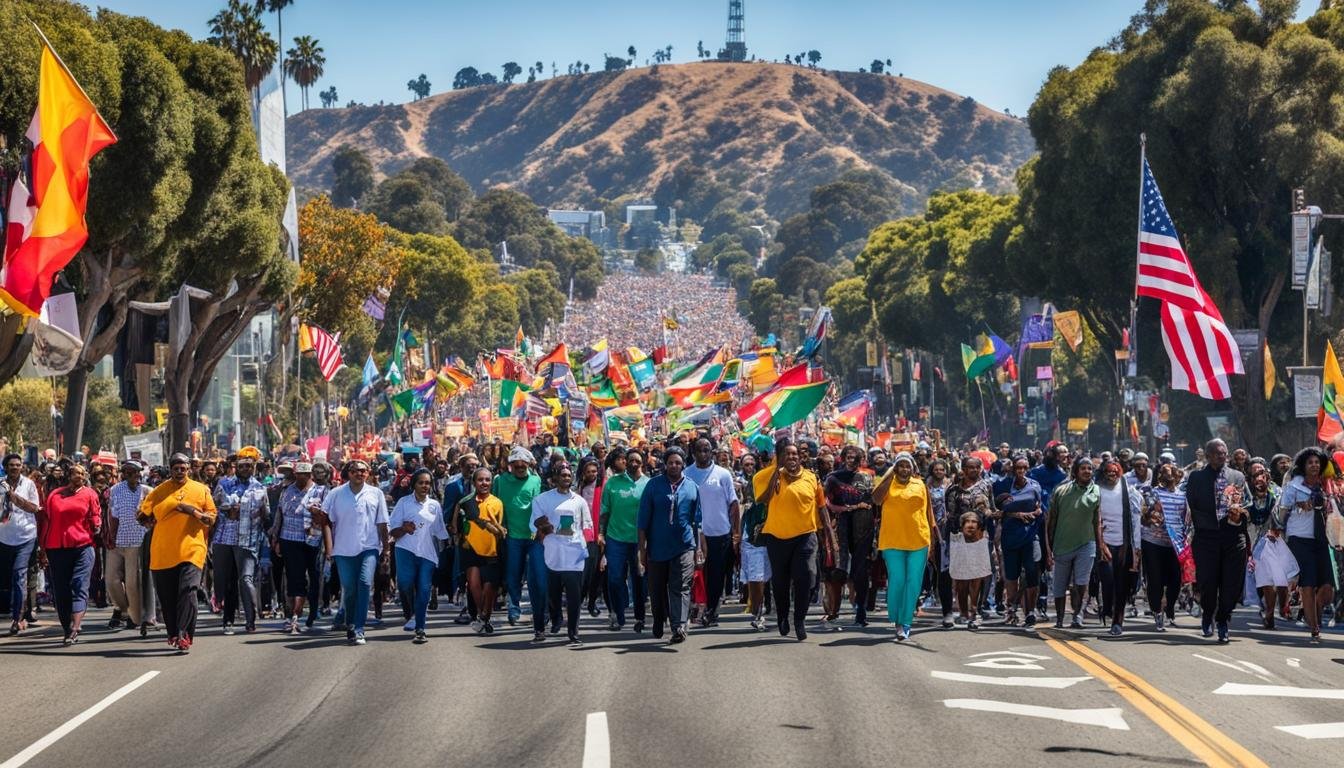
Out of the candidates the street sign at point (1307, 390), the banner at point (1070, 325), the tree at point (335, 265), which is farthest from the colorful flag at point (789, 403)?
the tree at point (335, 265)

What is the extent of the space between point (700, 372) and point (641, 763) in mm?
31458

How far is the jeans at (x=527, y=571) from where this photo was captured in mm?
16312

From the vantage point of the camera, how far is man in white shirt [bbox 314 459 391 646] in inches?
639

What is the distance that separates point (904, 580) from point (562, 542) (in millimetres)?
2815

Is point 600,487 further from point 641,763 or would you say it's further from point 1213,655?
point 641,763

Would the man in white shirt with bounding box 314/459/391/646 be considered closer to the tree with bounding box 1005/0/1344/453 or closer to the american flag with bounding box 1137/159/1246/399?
the american flag with bounding box 1137/159/1246/399

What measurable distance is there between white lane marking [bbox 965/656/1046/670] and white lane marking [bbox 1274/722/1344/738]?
2.77 metres

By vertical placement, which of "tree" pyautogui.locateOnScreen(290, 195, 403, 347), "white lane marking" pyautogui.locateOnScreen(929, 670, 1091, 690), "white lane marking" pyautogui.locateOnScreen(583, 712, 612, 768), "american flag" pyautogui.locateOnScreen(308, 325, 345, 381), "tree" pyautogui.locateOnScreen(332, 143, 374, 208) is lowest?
"white lane marking" pyautogui.locateOnScreen(929, 670, 1091, 690)

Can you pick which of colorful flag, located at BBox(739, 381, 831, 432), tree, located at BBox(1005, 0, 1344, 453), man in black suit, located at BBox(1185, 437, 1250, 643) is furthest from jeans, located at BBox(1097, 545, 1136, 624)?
tree, located at BBox(1005, 0, 1344, 453)

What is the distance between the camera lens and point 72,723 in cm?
1192

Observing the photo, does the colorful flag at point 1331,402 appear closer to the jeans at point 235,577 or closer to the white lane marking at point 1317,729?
the jeans at point 235,577

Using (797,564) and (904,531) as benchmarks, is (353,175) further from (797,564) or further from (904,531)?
(797,564)

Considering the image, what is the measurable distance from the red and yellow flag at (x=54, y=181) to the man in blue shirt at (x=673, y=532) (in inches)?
247

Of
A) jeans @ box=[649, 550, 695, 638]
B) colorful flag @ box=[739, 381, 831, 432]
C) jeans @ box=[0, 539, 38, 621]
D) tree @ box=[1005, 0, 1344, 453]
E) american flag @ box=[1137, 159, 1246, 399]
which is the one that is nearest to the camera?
jeans @ box=[649, 550, 695, 638]
